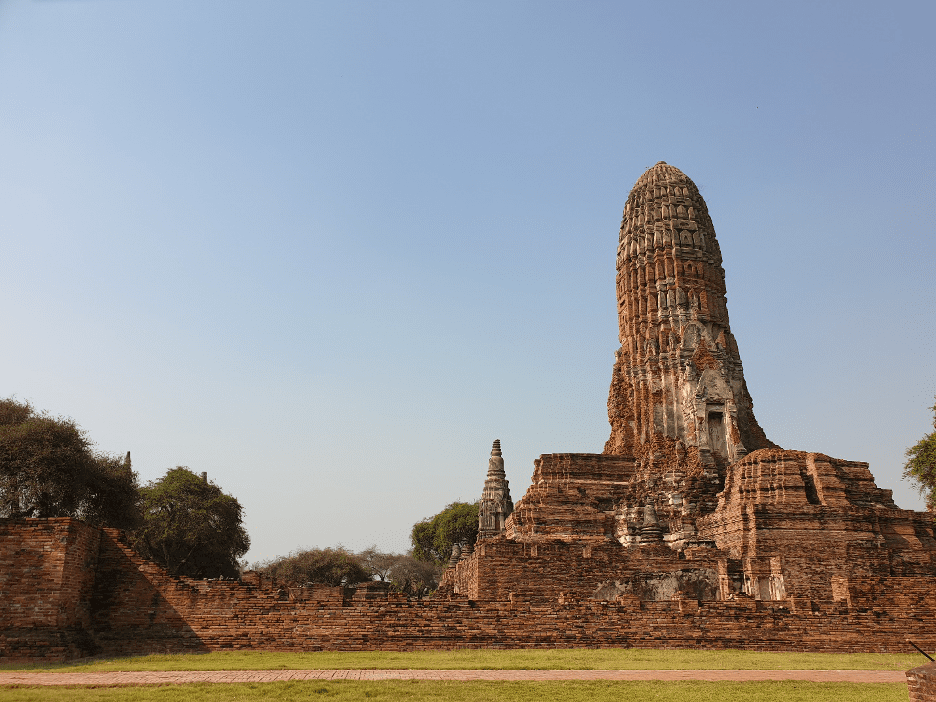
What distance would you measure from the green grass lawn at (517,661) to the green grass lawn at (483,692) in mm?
2232

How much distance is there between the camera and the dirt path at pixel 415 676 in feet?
42.9

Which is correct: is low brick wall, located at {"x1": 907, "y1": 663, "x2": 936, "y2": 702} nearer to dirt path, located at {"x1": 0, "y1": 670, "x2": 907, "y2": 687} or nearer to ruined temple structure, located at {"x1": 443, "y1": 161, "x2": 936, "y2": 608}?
dirt path, located at {"x1": 0, "y1": 670, "x2": 907, "y2": 687}

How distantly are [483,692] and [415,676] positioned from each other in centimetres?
197

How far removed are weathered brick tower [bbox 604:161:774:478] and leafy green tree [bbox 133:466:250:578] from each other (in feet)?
71.0

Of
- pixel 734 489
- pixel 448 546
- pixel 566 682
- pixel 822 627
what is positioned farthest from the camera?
pixel 448 546

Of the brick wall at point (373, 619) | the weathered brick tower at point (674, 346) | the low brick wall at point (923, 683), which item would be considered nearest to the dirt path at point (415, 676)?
the brick wall at point (373, 619)

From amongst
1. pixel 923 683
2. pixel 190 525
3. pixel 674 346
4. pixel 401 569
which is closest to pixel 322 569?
pixel 401 569

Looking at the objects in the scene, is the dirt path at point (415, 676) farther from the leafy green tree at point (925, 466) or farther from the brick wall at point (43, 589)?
the leafy green tree at point (925, 466)

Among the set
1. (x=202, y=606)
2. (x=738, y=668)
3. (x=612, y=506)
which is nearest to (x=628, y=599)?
(x=738, y=668)

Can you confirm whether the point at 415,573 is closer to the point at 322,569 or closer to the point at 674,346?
the point at 322,569

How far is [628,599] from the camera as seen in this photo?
18.2 m

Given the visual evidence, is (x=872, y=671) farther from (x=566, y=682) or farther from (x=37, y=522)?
(x=37, y=522)

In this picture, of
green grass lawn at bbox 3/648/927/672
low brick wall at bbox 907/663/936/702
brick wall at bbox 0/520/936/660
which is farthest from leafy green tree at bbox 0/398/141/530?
low brick wall at bbox 907/663/936/702

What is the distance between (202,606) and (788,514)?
19.6 metres
